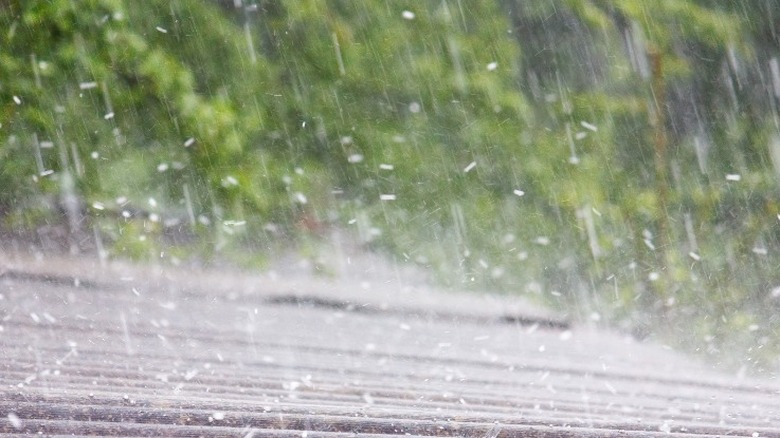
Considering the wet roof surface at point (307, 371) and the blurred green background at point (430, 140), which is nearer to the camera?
the wet roof surface at point (307, 371)

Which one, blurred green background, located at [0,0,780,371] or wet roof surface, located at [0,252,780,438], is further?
blurred green background, located at [0,0,780,371]

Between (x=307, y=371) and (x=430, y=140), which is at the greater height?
(x=430, y=140)

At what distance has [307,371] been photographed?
8.45ft

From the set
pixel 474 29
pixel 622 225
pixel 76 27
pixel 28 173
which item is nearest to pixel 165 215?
pixel 28 173

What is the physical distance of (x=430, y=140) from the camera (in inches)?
227

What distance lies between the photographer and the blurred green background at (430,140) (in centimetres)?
505

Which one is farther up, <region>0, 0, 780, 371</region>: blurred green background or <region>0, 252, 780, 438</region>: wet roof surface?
<region>0, 0, 780, 371</region>: blurred green background

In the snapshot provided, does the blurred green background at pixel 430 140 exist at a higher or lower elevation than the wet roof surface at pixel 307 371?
higher

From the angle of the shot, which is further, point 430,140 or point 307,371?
point 430,140

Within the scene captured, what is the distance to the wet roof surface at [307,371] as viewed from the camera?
176cm

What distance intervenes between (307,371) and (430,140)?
3.40m

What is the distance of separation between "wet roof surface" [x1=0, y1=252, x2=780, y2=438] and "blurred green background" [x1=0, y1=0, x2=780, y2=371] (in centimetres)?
100

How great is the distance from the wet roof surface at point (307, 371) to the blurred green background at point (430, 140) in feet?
3.28

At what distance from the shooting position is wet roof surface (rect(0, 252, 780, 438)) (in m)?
1.76
